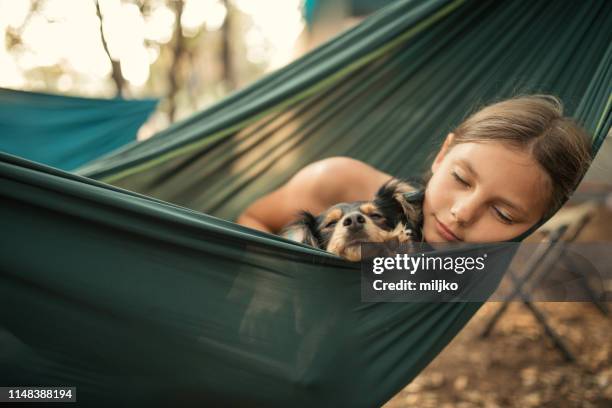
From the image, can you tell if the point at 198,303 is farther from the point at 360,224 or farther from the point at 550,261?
the point at 550,261

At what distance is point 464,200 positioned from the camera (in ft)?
3.96

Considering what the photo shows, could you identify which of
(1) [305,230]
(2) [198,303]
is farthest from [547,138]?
(2) [198,303]

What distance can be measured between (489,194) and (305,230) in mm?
523

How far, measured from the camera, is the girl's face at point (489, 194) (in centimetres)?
119

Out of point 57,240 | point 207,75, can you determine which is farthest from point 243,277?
point 207,75

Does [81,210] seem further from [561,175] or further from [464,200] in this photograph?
[561,175]

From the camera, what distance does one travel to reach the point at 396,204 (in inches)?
56.5

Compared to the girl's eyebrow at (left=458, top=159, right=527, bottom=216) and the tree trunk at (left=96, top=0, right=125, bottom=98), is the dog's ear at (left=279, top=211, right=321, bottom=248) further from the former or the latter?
the tree trunk at (left=96, top=0, right=125, bottom=98)

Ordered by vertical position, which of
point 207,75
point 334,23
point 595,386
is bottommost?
point 595,386

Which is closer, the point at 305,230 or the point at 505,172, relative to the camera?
the point at 505,172

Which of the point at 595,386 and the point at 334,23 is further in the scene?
the point at 334,23

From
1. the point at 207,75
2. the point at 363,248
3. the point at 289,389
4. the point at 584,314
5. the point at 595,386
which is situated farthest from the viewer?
the point at 207,75

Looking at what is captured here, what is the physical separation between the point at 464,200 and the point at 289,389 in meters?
0.63

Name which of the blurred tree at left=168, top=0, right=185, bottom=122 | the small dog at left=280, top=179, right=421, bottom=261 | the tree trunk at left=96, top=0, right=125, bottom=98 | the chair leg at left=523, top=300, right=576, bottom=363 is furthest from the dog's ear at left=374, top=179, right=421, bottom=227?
the blurred tree at left=168, top=0, right=185, bottom=122
